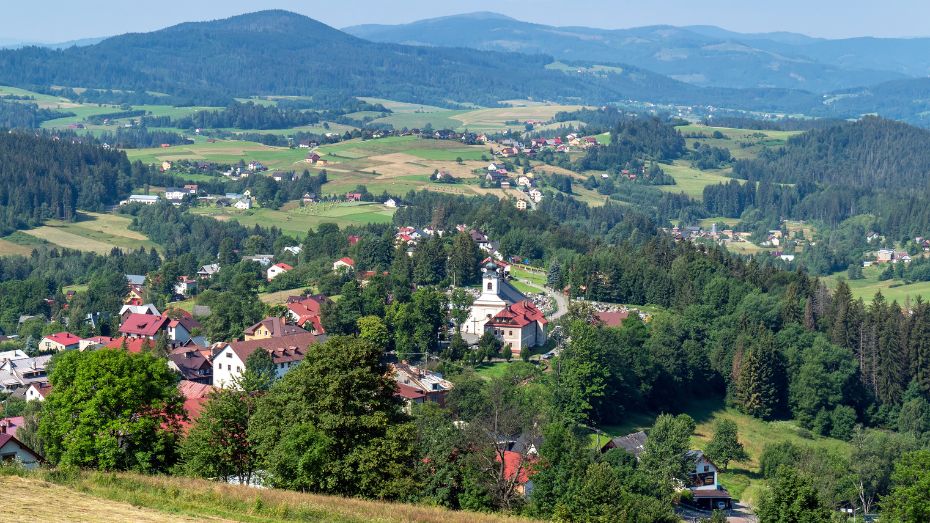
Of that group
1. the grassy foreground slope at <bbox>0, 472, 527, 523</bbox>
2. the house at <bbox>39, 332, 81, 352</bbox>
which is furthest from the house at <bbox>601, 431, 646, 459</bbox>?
the house at <bbox>39, 332, 81, 352</bbox>

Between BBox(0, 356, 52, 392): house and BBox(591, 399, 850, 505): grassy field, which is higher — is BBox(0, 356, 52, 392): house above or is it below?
above

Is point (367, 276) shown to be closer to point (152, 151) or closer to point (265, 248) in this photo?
point (265, 248)

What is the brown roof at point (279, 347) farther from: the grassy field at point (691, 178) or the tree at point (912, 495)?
the grassy field at point (691, 178)

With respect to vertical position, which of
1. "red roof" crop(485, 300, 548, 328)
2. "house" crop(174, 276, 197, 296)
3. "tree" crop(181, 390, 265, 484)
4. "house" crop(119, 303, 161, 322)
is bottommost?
"house" crop(174, 276, 197, 296)

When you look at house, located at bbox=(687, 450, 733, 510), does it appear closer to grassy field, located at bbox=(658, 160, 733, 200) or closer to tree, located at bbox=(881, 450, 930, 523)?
tree, located at bbox=(881, 450, 930, 523)

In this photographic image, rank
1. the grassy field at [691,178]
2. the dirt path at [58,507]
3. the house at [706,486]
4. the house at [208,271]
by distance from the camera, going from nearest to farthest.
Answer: the dirt path at [58,507]
the house at [706,486]
the house at [208,271]
the grassy field at [691,178]

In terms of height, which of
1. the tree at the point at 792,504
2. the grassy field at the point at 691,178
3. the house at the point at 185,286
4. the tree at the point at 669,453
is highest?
the tree at the point at 792,504

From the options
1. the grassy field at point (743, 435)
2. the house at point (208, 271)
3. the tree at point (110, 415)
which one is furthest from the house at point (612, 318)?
the tree at point (110, 415)

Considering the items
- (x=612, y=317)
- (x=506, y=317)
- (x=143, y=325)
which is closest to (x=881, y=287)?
(x=612, y=317)
